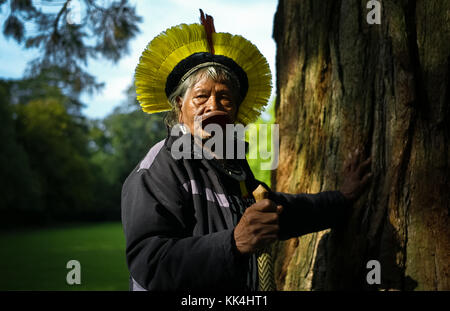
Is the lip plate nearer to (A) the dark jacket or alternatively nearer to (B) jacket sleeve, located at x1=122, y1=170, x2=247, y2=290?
(A) the dark jacket

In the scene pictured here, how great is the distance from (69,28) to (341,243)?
5897mm

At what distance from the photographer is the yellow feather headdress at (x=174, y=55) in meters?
2.09

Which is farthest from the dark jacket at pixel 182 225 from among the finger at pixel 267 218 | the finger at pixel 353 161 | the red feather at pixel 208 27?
the finger at pixel 353 161

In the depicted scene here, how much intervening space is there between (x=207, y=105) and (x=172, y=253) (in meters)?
0.77

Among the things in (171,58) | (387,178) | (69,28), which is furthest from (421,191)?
(69,28)

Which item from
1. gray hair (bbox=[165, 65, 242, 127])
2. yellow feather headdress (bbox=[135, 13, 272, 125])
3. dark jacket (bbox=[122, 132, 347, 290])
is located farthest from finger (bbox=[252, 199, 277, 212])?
yellow feather headdress (bbox=[135, 13, 272, 125])

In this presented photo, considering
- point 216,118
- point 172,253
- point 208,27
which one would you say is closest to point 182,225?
point 172,253

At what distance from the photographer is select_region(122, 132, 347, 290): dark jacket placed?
1.55 metres

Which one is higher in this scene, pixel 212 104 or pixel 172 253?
pixel 212 104

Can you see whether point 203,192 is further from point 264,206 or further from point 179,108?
point 179,108

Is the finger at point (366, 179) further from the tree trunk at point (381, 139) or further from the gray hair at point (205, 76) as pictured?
the gray hair at point (205, 76)

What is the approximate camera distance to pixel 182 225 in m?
1.70

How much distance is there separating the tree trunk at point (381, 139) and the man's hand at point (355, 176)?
0.04 m
